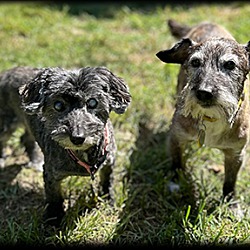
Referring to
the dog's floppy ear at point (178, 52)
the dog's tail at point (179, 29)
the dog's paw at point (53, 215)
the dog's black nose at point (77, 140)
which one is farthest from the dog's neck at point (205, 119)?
the dog's tail at point (179, 29)

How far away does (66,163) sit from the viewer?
12.1 ft

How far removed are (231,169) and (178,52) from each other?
1057 mm

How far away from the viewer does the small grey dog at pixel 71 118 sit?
3.27m

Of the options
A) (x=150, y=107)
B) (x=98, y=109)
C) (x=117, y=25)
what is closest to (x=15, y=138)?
(x=150, y=107)

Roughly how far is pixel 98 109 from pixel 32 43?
141 inches

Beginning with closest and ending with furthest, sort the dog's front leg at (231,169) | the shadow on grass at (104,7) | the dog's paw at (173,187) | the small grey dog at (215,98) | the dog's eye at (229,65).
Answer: the small grey dog at (215,98) → the dog's eye at (229,65) → the dog's front leg at (231,169) → the dog's paw at (173,187) → the shadow on grass at (104,7)

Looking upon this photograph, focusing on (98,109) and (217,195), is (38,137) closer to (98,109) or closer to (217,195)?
(98,109)

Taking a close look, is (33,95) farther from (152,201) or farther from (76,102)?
(152,201)

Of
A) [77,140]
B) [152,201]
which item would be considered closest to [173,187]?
[152,201]

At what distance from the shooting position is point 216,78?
3.31 m

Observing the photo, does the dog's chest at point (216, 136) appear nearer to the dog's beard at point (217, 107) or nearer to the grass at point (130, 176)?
the dog's beard at point (217, 107)

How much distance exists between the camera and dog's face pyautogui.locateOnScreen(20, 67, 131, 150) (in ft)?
10.6

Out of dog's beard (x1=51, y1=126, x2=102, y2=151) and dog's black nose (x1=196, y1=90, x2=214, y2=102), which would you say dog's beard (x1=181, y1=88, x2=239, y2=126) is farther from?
dog's beard (x1=51, y1=126, x2=102, y2=151)

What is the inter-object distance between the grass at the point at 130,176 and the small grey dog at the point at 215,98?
388 mm
